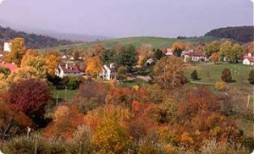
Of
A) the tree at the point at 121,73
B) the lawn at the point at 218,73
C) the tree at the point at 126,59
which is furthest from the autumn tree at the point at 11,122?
the tree at the point at 126,59

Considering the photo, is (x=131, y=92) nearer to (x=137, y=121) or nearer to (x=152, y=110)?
(x=152, y=110)

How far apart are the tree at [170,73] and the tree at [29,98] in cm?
606

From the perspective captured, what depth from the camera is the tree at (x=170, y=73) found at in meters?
16.9

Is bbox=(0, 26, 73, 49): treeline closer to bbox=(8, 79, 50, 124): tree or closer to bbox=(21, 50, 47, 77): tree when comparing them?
bbox=(21, 50, 47, 77): tree

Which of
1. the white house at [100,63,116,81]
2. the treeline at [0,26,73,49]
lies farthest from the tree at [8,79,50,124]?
the treeline at [0,26,73,49]

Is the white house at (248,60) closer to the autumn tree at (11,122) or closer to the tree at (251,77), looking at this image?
the tree at (251,77)

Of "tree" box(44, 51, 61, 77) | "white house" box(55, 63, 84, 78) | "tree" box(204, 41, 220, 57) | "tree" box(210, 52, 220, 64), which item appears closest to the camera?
"tree" box(44, 51, 61, 77)

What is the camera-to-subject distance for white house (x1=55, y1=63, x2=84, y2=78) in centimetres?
1761

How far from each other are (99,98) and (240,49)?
46.4 feet

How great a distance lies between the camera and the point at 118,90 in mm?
12070

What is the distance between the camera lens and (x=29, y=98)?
1120cm

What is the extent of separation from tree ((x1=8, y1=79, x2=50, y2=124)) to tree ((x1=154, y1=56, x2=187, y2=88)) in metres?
6.06

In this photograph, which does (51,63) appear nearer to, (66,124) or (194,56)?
(66,124)

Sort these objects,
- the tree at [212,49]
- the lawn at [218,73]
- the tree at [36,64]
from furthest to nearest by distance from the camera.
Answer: the tree at [212,49], the lawn at [218,73], the tree at [36,64]
